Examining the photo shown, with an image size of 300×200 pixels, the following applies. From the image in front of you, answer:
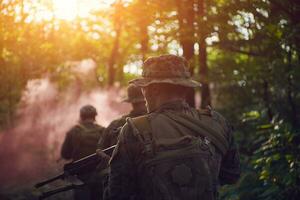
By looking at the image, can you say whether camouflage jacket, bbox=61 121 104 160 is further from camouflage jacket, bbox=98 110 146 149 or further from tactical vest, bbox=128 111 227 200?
tactical vest, bbox=128 111 227 200

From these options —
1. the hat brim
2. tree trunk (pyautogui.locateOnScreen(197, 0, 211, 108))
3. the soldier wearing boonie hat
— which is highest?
tree trunk (pyautogui.locateOnScreen(197, 0, 211, 108))

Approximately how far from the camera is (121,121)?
8141mm

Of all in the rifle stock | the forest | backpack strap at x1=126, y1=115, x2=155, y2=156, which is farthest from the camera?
the forest

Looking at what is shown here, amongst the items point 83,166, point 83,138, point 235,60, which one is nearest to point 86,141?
point 83,138

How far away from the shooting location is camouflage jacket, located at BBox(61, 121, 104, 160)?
9688mm

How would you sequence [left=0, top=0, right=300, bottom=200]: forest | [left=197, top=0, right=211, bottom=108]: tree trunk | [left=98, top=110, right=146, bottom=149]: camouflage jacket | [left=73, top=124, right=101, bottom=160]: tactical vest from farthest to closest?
[left=197, top=0, right=211, bottom=108]: tree trunk
[left=73, top=124, right=101, bottom=160]: tactical vest
[left=0, top=0, right=300, bottom=200]: forest
[left=98, top=110, right=146, bottom=149]: camouflage jacket

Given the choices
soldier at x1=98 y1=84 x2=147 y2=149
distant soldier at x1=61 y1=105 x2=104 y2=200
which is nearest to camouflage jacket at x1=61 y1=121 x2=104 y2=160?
distant soldier at x1=61 y1=105 x2=104 y2=200

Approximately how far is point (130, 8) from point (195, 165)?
7.18 m

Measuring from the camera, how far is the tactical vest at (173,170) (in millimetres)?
4176

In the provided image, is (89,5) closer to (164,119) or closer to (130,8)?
(130,8)

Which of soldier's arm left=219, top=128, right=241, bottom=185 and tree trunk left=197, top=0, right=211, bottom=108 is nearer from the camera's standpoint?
soldier's arm left=219, top=128, right=241, bottom=185

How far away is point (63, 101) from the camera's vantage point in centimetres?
3500

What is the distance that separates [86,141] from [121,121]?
171 cm

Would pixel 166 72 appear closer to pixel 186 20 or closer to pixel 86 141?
pixel 86 141
